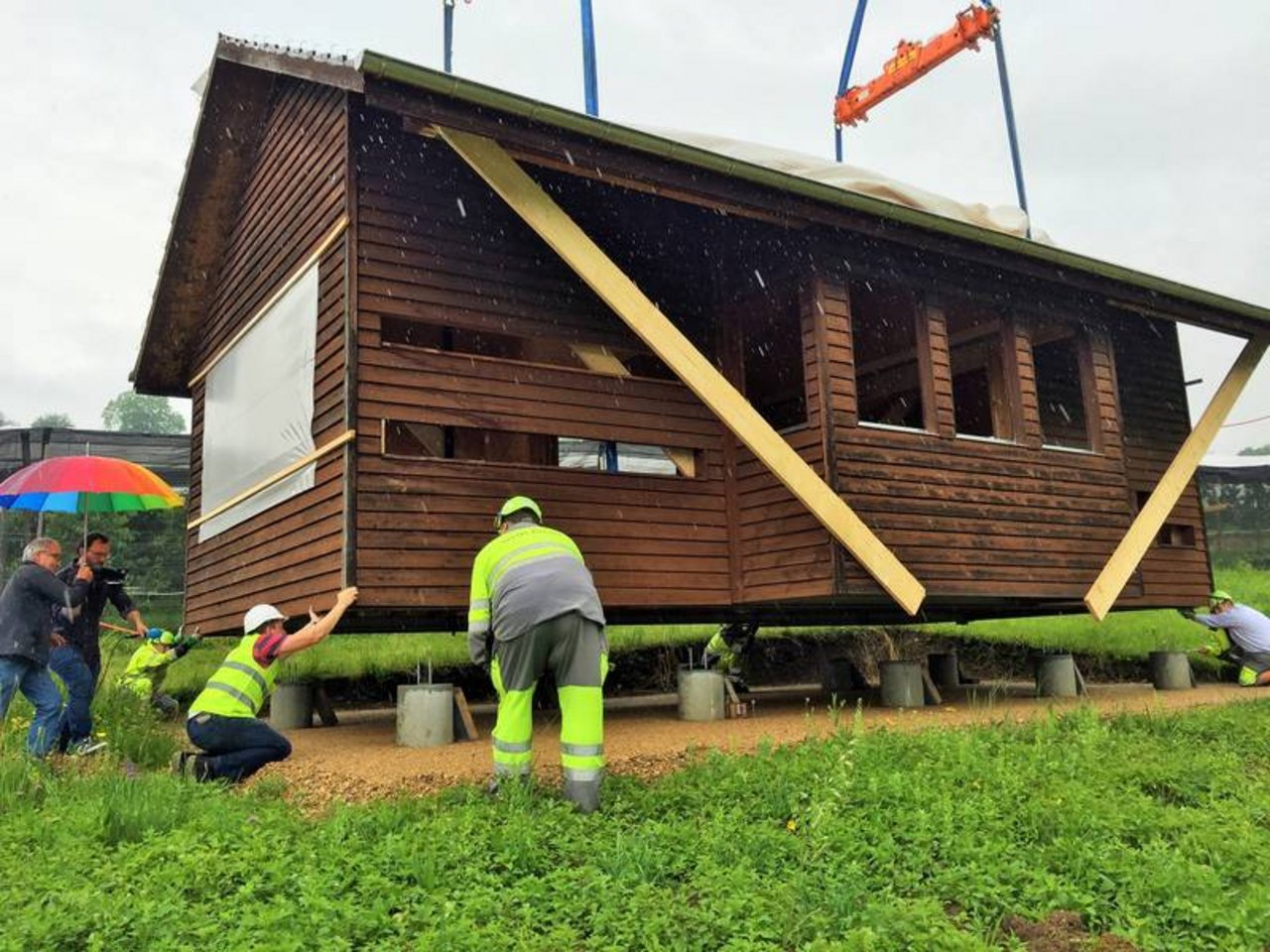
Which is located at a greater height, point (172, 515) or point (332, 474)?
point (172, 515)

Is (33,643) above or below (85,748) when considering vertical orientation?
above

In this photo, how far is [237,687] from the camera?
6695mm

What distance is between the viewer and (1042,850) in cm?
463

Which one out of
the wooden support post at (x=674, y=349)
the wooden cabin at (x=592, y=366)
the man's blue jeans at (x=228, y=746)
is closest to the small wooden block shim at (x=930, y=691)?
the wooden cabin at (x=592, y=366)

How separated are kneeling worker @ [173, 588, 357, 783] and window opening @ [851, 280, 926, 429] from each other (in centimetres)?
715

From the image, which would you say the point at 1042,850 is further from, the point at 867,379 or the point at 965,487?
the point at 867,379

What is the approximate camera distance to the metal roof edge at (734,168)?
6938mm

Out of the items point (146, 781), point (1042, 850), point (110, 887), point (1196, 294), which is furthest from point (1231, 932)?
point (1196, 294)

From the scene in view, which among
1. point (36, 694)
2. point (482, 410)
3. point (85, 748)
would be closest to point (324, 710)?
point (85, 748)

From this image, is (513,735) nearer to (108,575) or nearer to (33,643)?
(33,643)

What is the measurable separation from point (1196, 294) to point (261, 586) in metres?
10.9

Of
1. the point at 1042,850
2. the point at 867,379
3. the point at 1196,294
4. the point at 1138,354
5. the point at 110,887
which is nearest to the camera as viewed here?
the point at 110,887

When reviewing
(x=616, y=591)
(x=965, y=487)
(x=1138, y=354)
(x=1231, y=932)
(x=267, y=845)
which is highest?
(x=1138, y=354)

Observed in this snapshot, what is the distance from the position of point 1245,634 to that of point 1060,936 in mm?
10309
